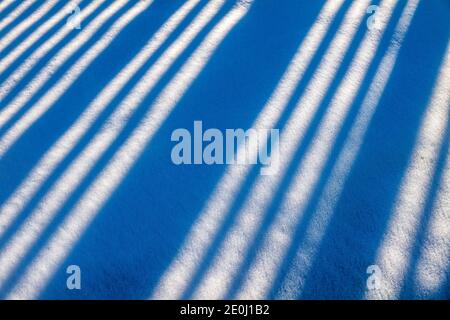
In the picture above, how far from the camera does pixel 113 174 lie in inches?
108

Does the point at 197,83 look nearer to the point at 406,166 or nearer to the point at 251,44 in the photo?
the point at 251,44

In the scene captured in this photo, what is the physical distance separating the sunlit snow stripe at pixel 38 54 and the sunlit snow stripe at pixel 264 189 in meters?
2.11

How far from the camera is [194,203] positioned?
8.57 ft

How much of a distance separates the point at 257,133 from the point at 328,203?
0.77 meters

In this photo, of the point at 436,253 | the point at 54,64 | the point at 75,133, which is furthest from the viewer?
the point at 54,64

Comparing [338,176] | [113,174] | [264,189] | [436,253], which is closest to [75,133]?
[113,174]

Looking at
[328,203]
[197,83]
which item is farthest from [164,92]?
[328,203]

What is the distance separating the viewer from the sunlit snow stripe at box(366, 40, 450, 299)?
2.34 meters

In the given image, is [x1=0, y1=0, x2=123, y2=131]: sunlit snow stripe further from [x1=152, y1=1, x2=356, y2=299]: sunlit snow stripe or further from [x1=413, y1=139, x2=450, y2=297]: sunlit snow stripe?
[x1=413, y1=139, x2=450, y2=297]: sunlit snow stripe

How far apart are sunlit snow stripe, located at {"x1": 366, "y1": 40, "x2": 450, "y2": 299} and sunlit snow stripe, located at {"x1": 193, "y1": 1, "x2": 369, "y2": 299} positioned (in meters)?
0.81

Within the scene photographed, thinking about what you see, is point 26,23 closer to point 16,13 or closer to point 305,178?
point 16,13

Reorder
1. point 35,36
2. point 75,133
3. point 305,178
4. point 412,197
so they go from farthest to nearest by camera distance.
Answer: point 35,36, point 75,133, point 305,178, point 412,197

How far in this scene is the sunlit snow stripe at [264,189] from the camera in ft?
7.75

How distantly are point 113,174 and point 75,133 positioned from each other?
1.71 ft
